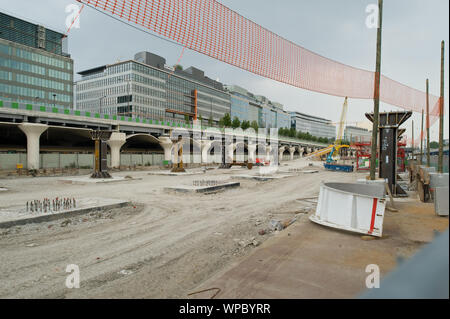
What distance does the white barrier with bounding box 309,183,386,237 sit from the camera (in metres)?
7.45

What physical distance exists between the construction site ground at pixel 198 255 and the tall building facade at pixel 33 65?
91219 mm

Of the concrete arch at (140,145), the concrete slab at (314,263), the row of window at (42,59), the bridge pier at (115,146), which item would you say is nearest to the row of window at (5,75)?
the row of window at (42,59)

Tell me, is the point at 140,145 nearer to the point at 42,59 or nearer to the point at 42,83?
the point at 42,83

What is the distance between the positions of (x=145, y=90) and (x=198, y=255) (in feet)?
316

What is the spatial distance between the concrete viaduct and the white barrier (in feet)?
114

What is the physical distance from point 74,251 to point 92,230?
2.19 meters

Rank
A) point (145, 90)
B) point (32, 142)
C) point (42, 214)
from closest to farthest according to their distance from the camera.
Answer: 1. point (42, 214)
2. point (32, 142)
3. point (145, 90)

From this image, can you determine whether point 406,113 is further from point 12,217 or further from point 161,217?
point 12,217

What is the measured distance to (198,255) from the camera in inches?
279

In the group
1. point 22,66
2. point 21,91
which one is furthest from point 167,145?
point 22,66

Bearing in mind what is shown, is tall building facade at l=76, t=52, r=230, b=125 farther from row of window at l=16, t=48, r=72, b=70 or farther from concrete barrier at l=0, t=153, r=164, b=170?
concrete barrier at l=0, t=153, r=164, b=170

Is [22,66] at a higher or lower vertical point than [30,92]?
higher

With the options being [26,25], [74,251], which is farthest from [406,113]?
[26,25]

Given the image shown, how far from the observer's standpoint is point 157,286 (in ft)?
17.3
